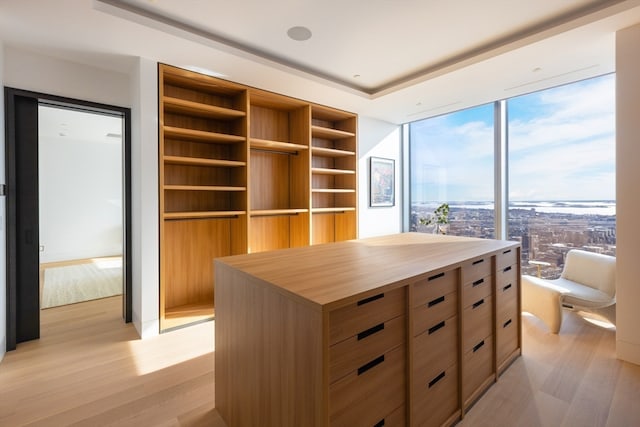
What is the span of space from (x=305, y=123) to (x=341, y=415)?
3398 mm

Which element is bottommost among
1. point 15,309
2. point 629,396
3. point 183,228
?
point 629,396

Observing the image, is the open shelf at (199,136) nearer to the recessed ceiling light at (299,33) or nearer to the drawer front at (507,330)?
the recessed ceiling light at (299,33)

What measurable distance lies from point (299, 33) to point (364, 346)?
97.0 inches

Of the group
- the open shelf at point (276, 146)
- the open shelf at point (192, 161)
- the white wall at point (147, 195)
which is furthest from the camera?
the open shelf at point (276, 146)

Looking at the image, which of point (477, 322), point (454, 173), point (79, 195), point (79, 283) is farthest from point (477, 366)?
point (79, 195)

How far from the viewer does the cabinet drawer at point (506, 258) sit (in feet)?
6.84

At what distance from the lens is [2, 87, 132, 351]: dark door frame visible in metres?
2.47

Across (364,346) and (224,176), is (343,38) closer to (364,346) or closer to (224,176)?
(224,176)

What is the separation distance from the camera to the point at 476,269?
6.14ft

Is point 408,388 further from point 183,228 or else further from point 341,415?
point 183,228

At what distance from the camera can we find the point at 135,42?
242 cm

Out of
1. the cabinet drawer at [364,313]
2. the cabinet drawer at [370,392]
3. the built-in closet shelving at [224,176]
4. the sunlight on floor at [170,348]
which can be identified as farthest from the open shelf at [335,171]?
the cabinet drawer at [370,392]

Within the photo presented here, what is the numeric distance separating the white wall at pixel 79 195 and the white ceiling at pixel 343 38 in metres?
3.14

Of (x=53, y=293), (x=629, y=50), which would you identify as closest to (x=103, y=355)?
(x=53, y=293)
